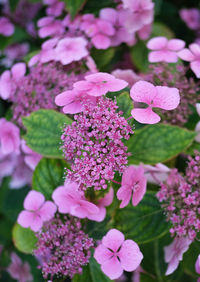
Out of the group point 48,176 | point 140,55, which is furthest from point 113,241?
point 140,55

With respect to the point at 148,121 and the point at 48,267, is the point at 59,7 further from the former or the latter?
the point at 48,267

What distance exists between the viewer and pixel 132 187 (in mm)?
628

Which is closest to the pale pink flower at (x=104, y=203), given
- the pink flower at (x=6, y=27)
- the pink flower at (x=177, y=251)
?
the pink flower at (x=177, y=251)

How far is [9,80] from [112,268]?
0.55 m

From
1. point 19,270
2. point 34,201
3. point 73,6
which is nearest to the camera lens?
point 34,201

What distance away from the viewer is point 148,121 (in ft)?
1.85

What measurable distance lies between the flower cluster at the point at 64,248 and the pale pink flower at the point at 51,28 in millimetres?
589

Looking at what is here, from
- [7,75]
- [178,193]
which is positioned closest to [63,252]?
[178,193]

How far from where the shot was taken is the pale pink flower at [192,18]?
129 cm

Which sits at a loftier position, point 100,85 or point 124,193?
point 100,85

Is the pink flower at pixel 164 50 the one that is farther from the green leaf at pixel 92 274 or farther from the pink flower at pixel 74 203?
the green leaf at pixel 92 274

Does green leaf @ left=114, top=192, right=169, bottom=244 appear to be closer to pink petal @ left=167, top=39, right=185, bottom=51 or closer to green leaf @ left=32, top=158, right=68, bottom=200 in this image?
green leaf @ left=32, top=158, right=68, bottom=200

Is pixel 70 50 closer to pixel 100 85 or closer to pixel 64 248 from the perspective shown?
pixel 100 85

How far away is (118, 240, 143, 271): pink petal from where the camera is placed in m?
0.59
